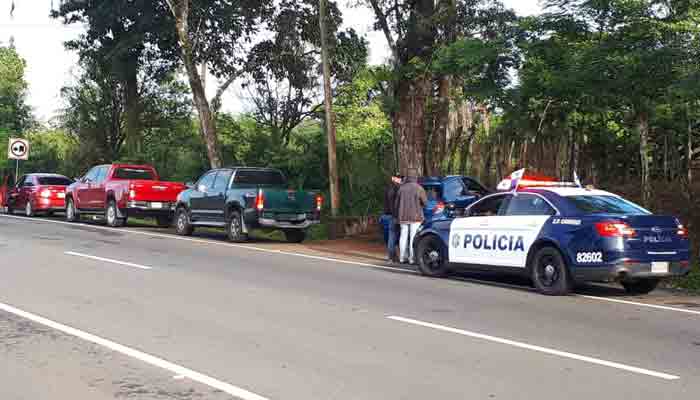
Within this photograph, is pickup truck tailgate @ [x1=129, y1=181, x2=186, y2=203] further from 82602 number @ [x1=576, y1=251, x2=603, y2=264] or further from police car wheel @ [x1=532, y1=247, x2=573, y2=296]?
82602 number @ [x1=576, y1=251, x2=603, y2=264]

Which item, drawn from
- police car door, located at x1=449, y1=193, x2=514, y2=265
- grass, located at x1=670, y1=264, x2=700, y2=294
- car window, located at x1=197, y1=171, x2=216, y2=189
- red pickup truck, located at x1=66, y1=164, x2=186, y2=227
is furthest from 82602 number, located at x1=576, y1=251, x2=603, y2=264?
red pickup truck, located at x1=66, y1=164, x2=186, y2=227

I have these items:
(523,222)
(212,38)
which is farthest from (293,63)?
(523,222)

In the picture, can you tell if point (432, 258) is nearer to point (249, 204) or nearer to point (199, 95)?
point (249, 204)

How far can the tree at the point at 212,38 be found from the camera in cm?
2964

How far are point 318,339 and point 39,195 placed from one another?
2579 centimetres

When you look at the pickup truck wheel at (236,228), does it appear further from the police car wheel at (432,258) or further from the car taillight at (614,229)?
the car taillight at (614,229)

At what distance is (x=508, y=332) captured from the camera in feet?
29.8

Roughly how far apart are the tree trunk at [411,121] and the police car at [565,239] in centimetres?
850

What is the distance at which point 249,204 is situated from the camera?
67.9ft

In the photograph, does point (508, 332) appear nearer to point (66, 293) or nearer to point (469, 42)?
point (66, 293)

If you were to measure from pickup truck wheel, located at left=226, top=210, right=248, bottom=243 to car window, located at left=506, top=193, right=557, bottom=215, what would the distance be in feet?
29.7

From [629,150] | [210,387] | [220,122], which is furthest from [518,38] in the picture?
[220,122]

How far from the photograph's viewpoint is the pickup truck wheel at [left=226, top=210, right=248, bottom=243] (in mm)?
20938

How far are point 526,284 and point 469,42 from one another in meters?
5.82
